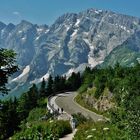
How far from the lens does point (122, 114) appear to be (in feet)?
85.5

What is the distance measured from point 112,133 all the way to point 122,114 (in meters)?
5.01

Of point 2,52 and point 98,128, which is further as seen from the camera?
point 98,128

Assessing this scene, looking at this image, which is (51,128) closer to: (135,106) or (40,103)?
(135,106)

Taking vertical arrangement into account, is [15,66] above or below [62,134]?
above

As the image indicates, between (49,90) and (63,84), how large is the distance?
9862 millimetres

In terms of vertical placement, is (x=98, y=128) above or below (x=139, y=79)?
below

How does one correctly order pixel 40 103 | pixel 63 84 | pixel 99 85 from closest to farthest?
pixel 99 85 → pixel 40 103 → pixel 63 84

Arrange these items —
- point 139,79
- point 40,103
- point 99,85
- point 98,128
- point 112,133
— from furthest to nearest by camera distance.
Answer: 1. point 40,103
2. point 99,85
3. point 139,79
4. point 98,128
5. point 112,133

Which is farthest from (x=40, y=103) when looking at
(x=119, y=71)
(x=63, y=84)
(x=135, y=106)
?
(x=135, y=106)

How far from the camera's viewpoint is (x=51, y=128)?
37.8 metres

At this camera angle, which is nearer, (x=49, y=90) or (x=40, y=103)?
(x=40, y=103)

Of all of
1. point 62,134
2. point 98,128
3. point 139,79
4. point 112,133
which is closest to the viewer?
point 112,133

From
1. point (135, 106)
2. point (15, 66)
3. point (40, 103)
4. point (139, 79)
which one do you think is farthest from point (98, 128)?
point (40, 103)

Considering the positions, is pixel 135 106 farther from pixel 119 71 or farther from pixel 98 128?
pixel 119 71
